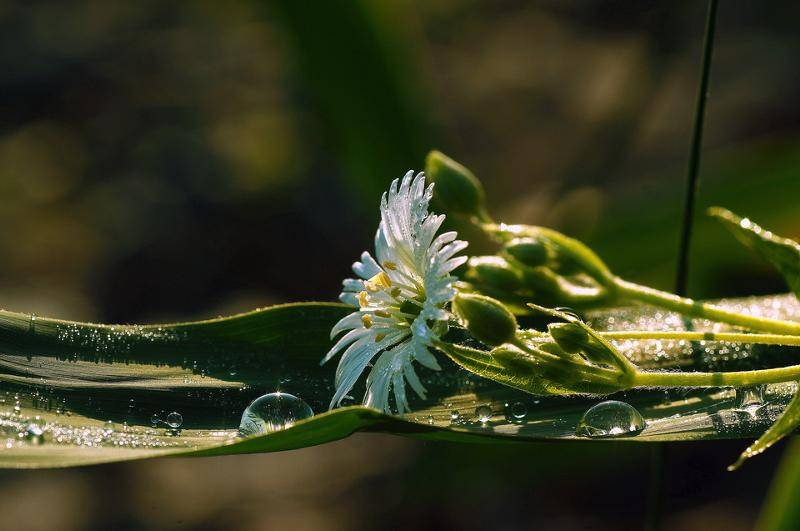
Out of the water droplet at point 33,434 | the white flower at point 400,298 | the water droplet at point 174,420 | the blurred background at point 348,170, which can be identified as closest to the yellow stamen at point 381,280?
the white flower at point 400,298

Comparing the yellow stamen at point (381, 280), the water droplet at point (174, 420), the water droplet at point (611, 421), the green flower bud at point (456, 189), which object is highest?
the green flower bud at point (456, 189)

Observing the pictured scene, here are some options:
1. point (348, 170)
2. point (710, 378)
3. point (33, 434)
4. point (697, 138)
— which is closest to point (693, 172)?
point (697, 138)

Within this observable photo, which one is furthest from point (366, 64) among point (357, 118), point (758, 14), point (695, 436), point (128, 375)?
point (758, 14)

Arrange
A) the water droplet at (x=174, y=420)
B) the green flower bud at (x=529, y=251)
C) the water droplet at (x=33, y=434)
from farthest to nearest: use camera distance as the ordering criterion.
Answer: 1. the green flower bud at (x=529, y=251)
2. the water droplet at (x=174, y=420)
3. the water droplet at (x=33, y=434)

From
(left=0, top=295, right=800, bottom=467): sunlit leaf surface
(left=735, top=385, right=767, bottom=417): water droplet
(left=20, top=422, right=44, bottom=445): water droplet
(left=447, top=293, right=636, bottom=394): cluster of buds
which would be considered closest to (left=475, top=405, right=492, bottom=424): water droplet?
(left=0, top=295, right=800, bottom=467): sunlit leaf surface

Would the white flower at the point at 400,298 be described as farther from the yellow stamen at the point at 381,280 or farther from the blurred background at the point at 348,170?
the blurred background at the point at 348,170

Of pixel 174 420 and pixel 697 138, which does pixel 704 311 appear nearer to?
pixel 697 138

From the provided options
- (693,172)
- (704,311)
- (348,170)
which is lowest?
(704,311)
